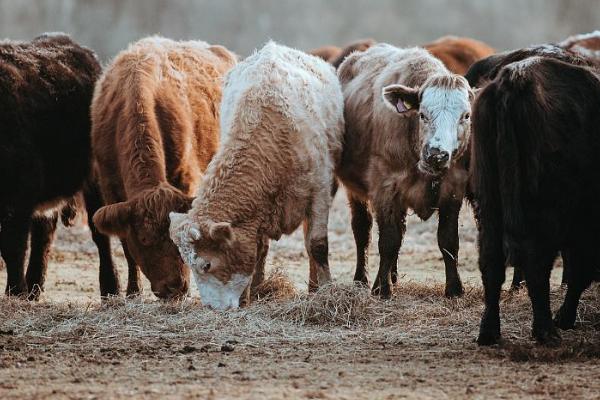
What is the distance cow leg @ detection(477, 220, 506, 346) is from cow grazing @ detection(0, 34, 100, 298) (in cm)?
434

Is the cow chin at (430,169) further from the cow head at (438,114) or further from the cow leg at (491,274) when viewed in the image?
the cow leg at (491,274)

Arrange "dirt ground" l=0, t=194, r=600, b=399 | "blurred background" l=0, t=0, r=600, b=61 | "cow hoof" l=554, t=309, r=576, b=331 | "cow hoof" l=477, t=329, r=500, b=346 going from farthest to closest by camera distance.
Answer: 1. "blurred background" l=0, t=0, r=600, b=61
2. "cow hoof" l=554, t=309, r=576, b=331
3. "cow hoof" l=477, t=329, r=500, b=346
4. "dirt ground" l=0, t=194, r=600, b=399

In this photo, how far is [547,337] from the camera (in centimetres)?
621

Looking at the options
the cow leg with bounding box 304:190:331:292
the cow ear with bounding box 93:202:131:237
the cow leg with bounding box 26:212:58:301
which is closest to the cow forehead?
the cow leg with bounding box 304:190:331:292

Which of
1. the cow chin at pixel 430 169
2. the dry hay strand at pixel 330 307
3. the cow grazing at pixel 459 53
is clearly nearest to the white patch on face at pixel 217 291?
the dry hay strand at pixel 330 307

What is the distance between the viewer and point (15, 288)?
920 cm

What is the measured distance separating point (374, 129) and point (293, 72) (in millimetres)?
852

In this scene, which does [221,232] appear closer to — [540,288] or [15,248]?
[15,248]

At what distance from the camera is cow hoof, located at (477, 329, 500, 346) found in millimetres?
6508

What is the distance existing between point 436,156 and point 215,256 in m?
1.80

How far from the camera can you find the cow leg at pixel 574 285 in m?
6.97

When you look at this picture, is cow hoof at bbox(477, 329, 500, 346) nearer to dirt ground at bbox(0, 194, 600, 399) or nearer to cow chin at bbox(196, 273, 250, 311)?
dirt ground at bbox(0, 194, 600, 399)

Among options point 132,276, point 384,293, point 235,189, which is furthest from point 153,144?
point 384,293

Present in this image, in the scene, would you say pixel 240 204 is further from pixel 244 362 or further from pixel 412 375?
pixel 412 375
